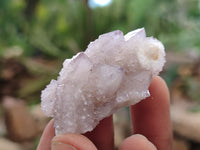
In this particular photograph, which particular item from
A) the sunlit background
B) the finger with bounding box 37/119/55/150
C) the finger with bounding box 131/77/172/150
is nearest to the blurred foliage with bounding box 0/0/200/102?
the sunlit background

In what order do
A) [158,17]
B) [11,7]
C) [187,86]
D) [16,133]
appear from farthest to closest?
[11,7] < [158,17] < [187,86] < [16,133]

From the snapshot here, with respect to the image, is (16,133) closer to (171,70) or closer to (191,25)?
(171,70)

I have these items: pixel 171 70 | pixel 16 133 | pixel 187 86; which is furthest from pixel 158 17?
pixel 16 133

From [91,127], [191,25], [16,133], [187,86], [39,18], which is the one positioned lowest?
[91,127]

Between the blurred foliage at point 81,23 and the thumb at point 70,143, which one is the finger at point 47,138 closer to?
the thumb at point 70,143

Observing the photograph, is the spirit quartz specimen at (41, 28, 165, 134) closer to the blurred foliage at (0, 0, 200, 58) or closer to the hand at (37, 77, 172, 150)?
the hand at (37, 77, 172, 150)

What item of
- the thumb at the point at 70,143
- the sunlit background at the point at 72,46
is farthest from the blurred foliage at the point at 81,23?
the thumb at the point at 70,143

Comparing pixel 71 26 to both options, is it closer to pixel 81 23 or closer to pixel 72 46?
Answer: pixel 81 23
